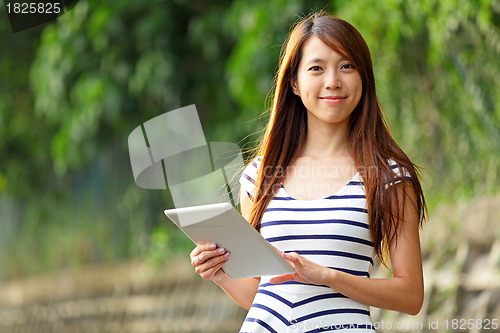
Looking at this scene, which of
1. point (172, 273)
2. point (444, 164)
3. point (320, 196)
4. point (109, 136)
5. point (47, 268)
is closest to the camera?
point (320, 196)

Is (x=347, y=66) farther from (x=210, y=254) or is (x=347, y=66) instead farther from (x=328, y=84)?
(x=210, y=254)

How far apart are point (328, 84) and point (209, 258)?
424 mm

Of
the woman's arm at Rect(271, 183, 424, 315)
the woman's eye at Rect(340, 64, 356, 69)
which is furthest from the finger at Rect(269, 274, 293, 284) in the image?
the woman's eye at Rect(340, 64, 356, 69)

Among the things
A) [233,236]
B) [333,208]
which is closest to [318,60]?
[333,208]

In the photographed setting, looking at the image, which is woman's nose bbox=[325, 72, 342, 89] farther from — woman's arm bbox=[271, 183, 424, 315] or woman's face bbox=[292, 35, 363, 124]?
woman's arm bbox=[271, 183, 424, 315]

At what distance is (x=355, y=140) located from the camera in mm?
1612

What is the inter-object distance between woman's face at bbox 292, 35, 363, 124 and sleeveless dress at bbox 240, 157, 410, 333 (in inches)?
5.7

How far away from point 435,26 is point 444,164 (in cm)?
87

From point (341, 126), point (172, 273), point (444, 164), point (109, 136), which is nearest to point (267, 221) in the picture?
point (341, 126)

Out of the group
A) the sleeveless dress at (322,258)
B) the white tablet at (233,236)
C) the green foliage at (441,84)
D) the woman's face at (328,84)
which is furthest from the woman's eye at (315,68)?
the green foliage at (441,84)

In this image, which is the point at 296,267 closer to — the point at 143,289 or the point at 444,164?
the point at 444,164

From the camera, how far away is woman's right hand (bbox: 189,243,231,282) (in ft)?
4.94

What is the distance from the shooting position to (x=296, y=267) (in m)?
1.44

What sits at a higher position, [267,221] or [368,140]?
[368,140]
